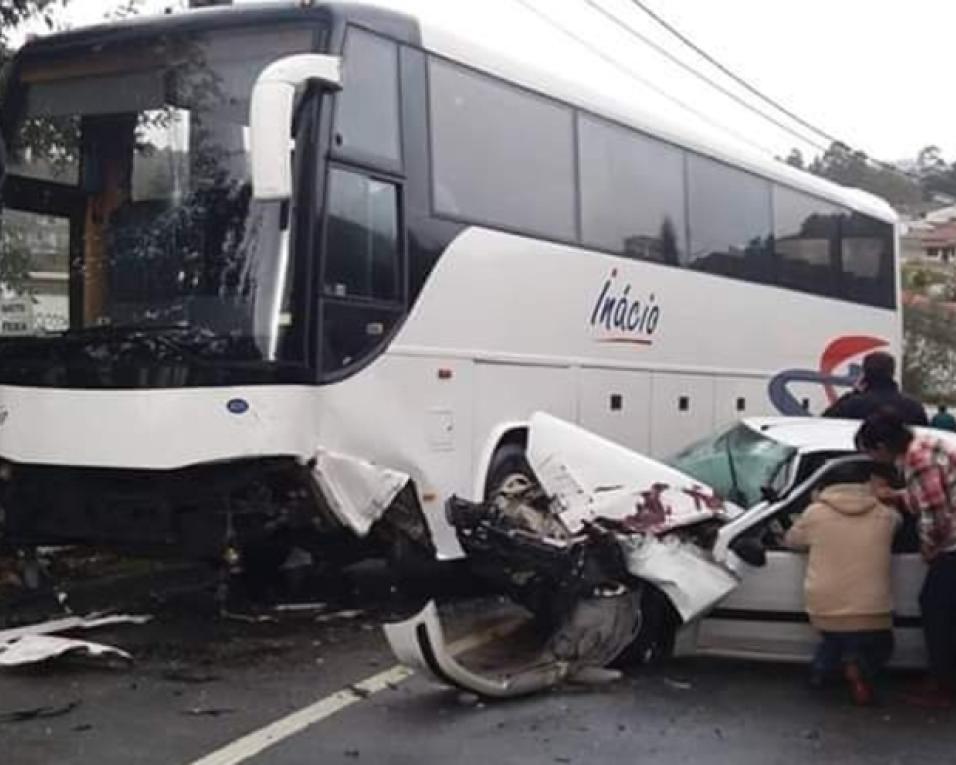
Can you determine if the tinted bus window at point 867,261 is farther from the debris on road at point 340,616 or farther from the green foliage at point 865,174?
the green foliage at point 865,174

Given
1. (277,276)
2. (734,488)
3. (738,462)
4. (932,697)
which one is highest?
(277,276)

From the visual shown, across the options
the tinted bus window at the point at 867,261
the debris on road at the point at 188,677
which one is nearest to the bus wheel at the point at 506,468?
the debris on road at the point at 188,677

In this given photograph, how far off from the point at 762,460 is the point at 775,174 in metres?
7.33

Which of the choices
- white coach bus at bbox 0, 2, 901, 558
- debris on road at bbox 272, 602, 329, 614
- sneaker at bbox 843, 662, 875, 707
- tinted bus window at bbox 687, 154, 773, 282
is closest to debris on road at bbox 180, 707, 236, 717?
white coach bus at bbox 0, 2, 901, 558

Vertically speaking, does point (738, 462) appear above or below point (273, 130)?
below

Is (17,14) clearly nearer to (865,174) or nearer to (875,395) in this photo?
(875,395)

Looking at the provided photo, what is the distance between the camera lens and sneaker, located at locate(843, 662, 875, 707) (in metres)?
6.56

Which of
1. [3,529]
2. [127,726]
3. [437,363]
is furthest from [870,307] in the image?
[127,726]

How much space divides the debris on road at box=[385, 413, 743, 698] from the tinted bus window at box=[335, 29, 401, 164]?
7.34ft

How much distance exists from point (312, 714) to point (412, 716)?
0.46m

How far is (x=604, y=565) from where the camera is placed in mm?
7039

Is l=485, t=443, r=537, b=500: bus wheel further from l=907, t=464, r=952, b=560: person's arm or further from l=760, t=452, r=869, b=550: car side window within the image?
l=907, t=464, r=952, b=560: person's arm

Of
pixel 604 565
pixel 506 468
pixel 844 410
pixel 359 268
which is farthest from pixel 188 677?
pixel 844 410

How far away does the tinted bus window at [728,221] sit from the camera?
12578mm
